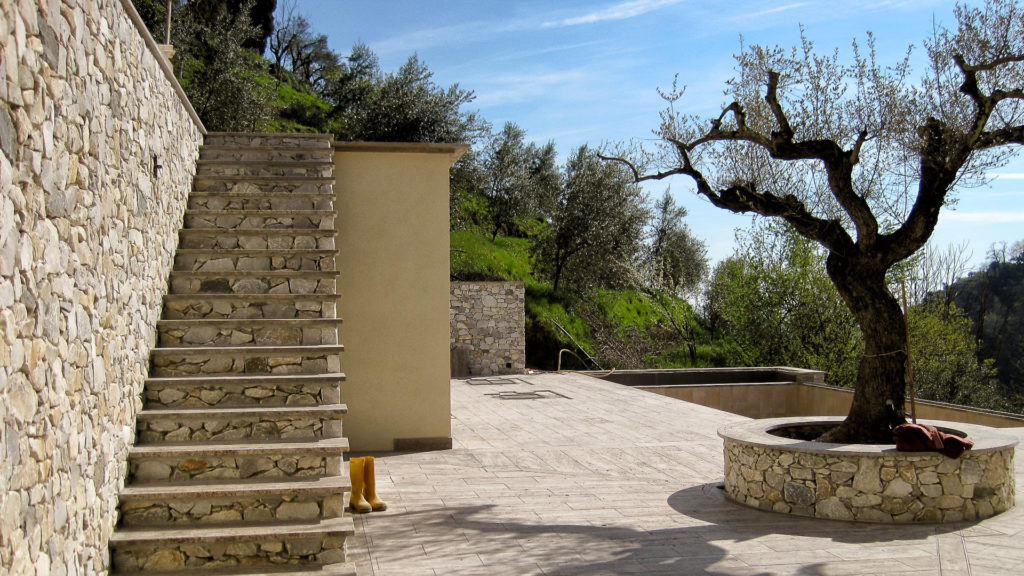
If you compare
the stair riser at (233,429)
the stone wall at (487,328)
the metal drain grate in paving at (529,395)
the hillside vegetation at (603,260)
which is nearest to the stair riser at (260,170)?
the stair riser at (233,429)

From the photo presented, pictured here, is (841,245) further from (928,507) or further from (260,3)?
(260,3)

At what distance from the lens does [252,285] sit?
6.42 m

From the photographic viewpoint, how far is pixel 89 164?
4023 mm

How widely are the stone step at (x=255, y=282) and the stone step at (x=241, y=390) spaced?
1.04m

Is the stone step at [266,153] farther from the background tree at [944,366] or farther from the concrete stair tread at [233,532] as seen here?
the background tree at [944,366]

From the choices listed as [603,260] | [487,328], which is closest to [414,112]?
[487,328]

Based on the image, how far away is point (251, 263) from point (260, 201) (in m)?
1.00

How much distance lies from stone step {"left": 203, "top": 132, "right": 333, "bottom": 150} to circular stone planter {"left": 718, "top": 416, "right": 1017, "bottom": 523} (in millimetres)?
5639

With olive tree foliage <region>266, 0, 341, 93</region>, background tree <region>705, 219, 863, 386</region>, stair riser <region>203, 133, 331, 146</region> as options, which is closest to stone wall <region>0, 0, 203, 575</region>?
stair riser <region>203, 133, 331, 146</region>

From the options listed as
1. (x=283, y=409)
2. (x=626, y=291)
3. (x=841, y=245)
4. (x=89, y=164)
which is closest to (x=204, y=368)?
(x=283, y=409)

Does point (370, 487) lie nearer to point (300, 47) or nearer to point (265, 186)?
point (265, 186)

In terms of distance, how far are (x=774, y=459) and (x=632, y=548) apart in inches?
62.5

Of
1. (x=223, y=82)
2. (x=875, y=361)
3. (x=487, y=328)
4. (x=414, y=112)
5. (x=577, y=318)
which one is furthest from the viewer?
(x=577, y=318)

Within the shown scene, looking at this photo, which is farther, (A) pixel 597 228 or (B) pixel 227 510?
(A) pixel 597 228
